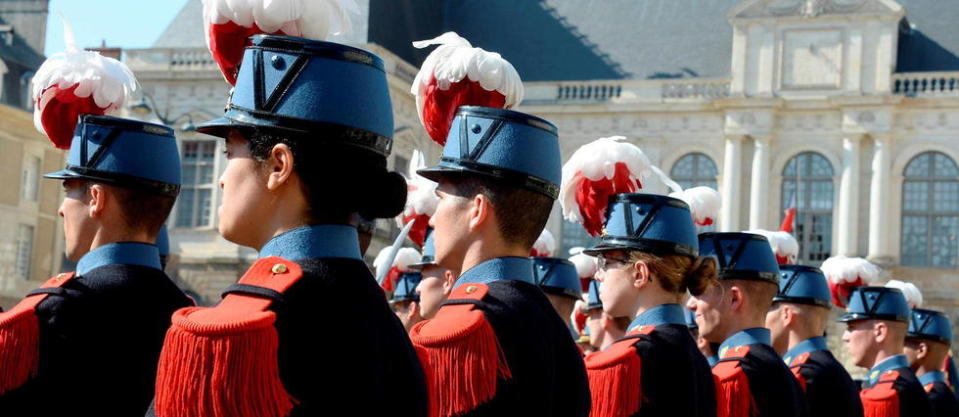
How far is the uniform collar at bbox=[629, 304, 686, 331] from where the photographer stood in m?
5.49

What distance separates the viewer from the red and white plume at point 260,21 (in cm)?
370

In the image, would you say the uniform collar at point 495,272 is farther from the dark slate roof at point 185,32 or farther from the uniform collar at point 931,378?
the dark slate roof at point 185,32

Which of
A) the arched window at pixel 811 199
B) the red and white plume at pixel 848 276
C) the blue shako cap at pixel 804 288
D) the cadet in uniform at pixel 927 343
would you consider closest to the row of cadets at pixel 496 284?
the blue shako cap at pixel 804 288

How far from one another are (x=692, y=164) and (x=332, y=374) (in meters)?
32.7

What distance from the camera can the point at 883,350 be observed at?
9.34 meters

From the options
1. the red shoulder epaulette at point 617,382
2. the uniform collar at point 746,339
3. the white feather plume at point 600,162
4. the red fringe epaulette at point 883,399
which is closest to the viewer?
the red shoulder epaulette at point 617,382

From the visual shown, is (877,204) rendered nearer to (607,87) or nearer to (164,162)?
(607,87)

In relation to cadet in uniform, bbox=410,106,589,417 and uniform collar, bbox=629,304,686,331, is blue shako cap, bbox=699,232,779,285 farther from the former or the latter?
cadet in uniform, bbox=410,106,589,417

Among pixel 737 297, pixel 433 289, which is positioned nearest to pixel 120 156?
pixel 433 289

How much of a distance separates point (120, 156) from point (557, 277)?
3.51 meters

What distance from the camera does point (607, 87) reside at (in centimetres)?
3647

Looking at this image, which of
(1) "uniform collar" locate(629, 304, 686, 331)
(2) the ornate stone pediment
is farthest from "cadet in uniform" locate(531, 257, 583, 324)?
(2) the ornate stone pediment

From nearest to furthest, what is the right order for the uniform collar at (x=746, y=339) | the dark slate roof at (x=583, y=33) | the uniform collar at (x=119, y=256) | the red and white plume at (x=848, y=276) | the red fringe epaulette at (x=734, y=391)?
1. the uniform collar at (x=119, y=256)
2. the red fringe epaulette at (x=734, y=391)
3. the uniform collar at (x=746, y=339)
4. the red and white plume at (x=848, y=276)
5. the dark slate roof at (x=583, y=33)

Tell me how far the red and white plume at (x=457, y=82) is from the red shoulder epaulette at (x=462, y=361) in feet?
3.00
